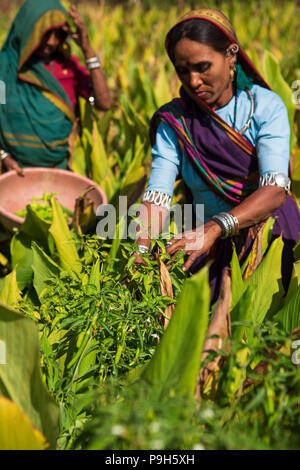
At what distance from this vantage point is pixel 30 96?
2400mm

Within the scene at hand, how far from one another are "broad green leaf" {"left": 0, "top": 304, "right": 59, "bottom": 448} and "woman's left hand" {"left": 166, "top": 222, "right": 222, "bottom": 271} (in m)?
0.49

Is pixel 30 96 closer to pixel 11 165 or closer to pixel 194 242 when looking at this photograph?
pixel 11 165

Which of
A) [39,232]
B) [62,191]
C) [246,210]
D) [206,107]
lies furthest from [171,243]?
[62,191]

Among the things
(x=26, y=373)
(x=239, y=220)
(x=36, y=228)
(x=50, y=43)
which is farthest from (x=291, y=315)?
(x=50, y=43)

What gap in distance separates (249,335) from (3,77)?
1.96m

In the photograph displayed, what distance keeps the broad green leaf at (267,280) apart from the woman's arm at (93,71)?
156 cm

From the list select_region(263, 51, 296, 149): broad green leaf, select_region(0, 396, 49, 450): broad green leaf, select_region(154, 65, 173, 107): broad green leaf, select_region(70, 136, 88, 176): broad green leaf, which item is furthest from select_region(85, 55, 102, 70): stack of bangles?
select_region(0, 396, 49, 450): broad green leaf

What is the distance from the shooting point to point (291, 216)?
1.67 m

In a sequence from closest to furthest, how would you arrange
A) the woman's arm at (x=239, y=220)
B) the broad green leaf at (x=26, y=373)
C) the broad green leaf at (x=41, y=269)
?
the broad green leaf at (x=26, y=373) < the woman's arm at (x=239, y=220) < the broad green leaf at (x=41, y=269)

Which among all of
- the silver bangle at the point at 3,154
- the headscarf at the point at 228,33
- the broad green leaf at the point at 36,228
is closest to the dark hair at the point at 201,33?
the headscarf at the point at 228,33

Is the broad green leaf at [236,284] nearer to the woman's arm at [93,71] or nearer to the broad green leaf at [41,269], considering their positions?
the broad green leaf at [41,269]

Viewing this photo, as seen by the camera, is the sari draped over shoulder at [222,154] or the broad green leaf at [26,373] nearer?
the broad green leaf at [26,373]

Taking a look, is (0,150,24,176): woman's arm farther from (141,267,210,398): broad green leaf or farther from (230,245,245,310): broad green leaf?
(141,267,210,398): broad green leaf

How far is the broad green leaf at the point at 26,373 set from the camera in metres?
0.94
